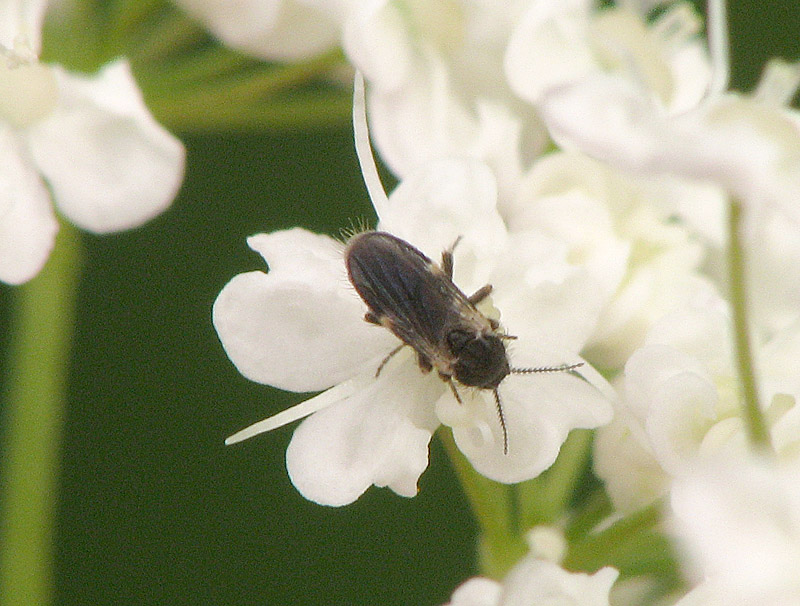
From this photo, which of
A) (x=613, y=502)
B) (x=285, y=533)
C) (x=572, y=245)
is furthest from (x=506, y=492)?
(x=285, y=533)

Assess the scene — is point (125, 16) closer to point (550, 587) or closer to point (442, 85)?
point (442, 85)

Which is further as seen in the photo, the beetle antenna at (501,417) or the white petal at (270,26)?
the white petal at (270,26)

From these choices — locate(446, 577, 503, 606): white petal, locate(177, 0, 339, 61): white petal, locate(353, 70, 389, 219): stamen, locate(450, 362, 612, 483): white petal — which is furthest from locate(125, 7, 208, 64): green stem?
locate(446, 577, 503, 606): white petal

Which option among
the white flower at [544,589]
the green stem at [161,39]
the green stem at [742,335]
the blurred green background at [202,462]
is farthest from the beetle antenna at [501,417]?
the blurred green background at [202,462]

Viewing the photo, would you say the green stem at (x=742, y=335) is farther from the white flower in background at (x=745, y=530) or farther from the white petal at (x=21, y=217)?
the white petal at (x=21, y=217)

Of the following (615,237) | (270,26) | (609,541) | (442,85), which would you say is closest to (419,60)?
(442,85)

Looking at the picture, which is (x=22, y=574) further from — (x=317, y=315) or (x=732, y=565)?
(x=732, y=565)
